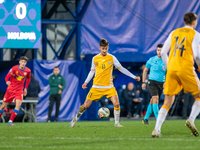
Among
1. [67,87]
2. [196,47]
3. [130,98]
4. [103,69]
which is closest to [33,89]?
[67,87]

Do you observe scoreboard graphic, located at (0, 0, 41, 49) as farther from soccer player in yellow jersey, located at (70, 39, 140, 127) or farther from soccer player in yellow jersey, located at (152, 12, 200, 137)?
soccer player in yellow jersey, located at (152, 12, 200, 137)

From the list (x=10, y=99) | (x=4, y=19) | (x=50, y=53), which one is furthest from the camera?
(x=50, y=53)

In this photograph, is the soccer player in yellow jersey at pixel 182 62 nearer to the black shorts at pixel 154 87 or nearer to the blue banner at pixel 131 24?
the black shorts at pixel 154 87

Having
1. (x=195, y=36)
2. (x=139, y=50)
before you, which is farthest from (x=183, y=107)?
(x=195, y=36)

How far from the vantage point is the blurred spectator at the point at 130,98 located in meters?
17.1

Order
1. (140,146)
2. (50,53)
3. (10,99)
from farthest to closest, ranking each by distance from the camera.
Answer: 1. (50,53)
2. (10,99)
3. (140,146)

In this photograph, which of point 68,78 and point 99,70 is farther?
point 68,78

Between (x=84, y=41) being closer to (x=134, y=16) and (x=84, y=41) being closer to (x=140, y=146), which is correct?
(x=134, y=16)

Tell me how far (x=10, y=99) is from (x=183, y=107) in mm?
8379

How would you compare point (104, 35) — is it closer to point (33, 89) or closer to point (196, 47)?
point (33, 89)

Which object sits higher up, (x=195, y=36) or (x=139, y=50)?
(x=195, y=36)

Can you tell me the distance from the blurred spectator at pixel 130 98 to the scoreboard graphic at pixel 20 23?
437cm

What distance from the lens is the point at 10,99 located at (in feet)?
40.1

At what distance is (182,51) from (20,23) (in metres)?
10.6
